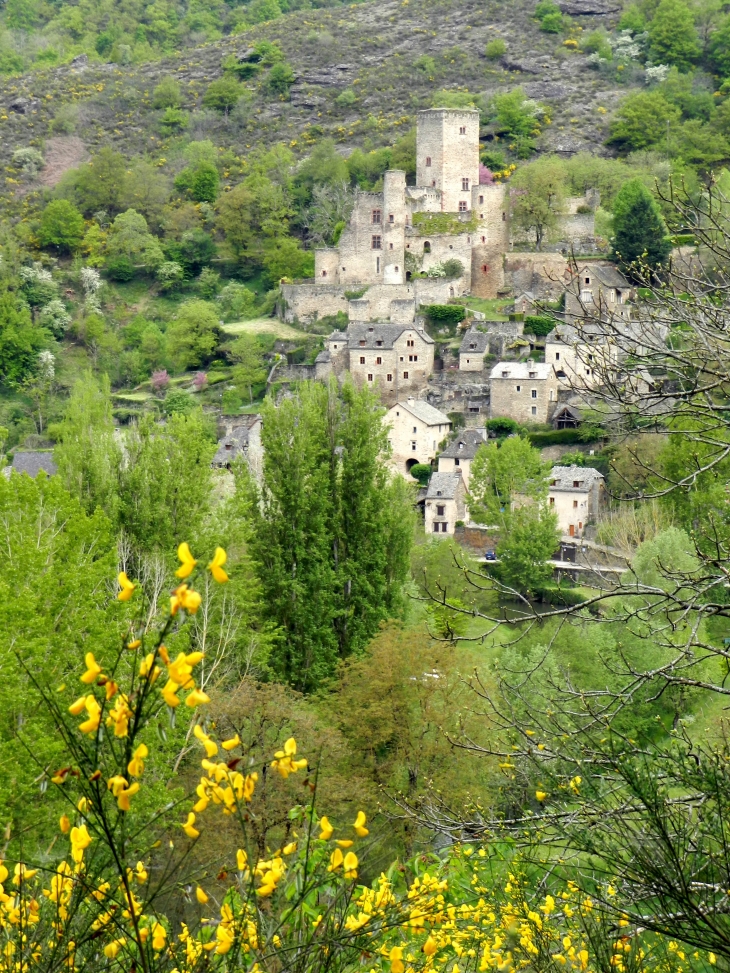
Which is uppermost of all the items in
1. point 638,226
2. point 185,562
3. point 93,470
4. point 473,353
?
point 185,562

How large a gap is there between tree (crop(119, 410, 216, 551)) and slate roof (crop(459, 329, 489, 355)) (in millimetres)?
30369

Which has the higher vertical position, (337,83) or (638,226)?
(638,226)

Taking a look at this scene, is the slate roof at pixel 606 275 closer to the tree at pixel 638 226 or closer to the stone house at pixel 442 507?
the tree at pixel 638 226

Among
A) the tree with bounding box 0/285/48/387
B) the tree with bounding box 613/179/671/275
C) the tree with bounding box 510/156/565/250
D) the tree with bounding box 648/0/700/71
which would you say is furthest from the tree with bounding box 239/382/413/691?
the tree with bounding box 648/0/700/71

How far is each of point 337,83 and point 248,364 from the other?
4746 centimetres

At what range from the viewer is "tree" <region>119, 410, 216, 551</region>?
24812mm

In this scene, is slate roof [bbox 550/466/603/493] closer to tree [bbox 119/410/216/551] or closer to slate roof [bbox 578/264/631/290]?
slate roof [bbox 578/264/631/290]

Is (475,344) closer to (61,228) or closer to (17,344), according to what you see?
(17,344)

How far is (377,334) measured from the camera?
186 ft

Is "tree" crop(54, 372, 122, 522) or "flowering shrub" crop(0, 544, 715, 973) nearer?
"flowering shrub" crop(0, 544, 715, 973)

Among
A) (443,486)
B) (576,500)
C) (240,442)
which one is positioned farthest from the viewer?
(240,442)

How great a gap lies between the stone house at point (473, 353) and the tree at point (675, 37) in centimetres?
4273

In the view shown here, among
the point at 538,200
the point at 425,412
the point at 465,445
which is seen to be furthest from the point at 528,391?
the point at 538,200

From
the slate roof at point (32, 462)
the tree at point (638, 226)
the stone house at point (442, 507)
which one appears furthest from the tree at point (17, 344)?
the tree at point (638, 226)
